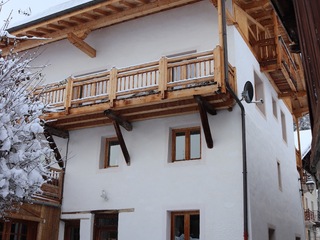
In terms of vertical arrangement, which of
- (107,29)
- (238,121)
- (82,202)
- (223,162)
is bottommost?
(82,202)

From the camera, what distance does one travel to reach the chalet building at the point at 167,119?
12.1 metres

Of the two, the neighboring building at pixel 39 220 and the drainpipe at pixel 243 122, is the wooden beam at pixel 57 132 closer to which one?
the neighboring building at pixel 39 220

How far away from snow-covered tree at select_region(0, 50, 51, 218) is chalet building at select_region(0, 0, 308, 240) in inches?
137

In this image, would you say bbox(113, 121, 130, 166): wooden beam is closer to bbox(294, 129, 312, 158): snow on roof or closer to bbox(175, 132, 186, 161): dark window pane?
bbox(175, 132, 186, 161): dark window pane

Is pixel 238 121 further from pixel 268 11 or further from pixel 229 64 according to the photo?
pixel 268 11

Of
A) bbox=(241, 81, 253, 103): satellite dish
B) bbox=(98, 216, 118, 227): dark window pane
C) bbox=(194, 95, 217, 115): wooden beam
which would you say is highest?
bbox=(241, 81, 253, 103): satellite dish

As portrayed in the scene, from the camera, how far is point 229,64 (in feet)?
41.0

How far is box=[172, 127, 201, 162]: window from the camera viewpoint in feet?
42.7

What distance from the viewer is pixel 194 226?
12.3m

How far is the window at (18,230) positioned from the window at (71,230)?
3.52 ft

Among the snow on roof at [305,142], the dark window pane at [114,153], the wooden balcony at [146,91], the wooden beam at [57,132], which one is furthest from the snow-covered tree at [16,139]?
the snow on roof at [305,142]

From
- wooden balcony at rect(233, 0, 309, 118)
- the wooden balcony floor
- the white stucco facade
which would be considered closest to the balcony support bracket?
the wooden balcony floor

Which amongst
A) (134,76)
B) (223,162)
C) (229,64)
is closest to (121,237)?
(223,162)

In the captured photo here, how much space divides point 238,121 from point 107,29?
638 cm
